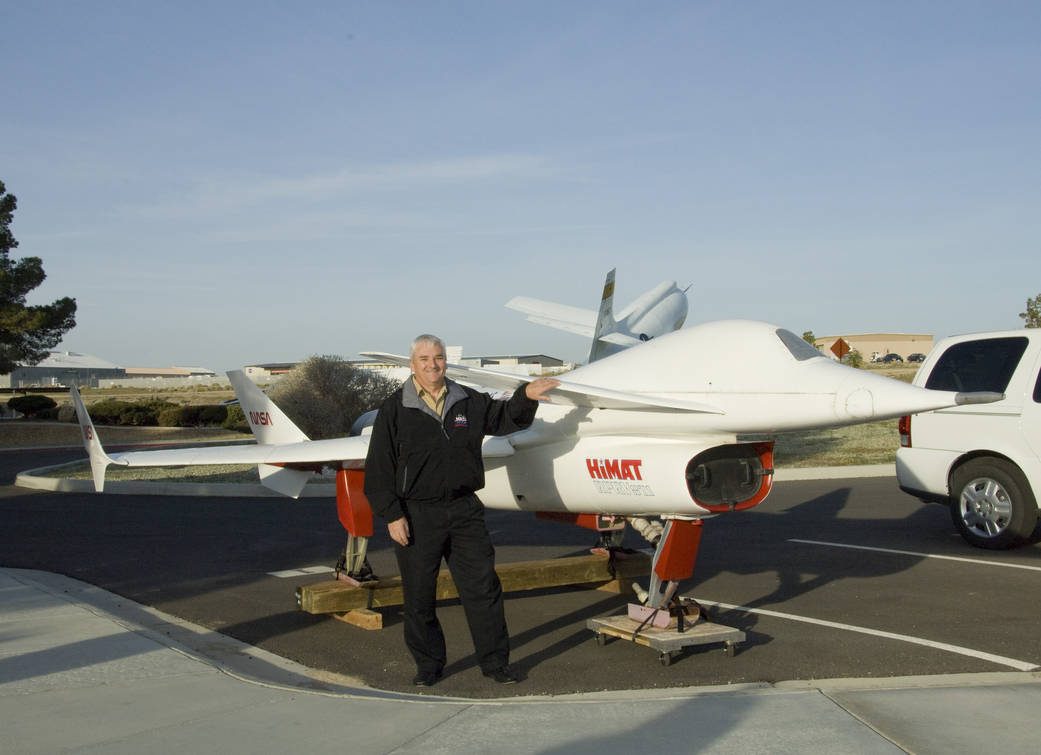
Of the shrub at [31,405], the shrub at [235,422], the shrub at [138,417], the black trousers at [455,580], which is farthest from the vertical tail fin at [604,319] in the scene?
the shrub at [31,405]

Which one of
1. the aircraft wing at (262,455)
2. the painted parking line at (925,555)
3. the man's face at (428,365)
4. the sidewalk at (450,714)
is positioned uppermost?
the man's face at (428,365)

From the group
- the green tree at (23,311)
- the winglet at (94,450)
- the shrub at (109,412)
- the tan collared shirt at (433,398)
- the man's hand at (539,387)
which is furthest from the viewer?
the shrub at (109,412)

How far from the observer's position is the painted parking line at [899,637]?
17.6 feet

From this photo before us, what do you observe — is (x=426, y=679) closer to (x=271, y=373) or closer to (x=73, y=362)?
(x=271, y=373)

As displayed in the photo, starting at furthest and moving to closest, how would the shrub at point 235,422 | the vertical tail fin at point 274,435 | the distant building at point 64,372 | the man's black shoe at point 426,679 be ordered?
the distant building at point 64,372 → the shrub at point 235,422 → the vertical tail fin at point 274,435 → the man's black shoe at point 426,679

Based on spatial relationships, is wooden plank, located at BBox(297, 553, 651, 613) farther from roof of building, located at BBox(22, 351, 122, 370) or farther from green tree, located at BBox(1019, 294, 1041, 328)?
roof of building, located at BBox(22, 351, 122, 370)

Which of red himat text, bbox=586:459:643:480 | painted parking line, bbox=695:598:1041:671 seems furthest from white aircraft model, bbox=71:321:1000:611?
painted parking line, bbox=695:598:1041:671

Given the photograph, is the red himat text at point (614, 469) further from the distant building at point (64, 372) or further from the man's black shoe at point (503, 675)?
the distant building at point (64, 372)

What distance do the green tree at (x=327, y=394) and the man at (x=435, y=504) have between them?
18572mm

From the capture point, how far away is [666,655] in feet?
17.8

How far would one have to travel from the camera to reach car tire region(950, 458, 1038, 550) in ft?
29.4

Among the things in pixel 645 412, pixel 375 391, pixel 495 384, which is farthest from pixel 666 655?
pixel 375 391

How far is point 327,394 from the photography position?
2470 cm

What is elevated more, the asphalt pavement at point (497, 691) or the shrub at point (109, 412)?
the asphalt pavement at point (497, 691)
